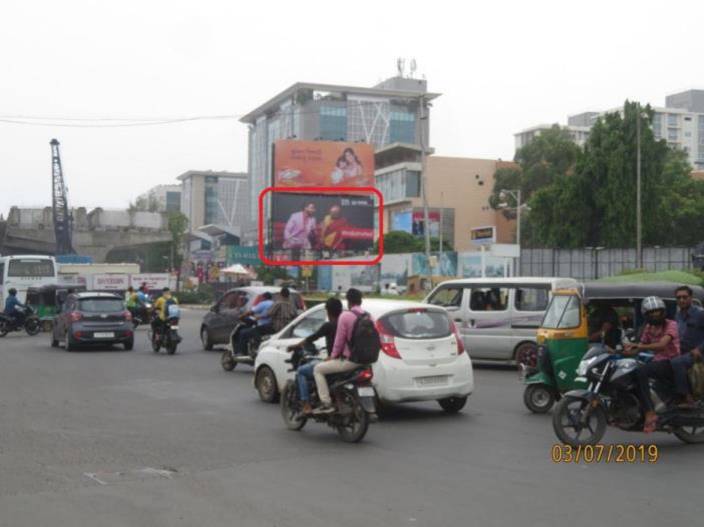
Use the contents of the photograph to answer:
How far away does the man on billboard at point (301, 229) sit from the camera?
187 ft

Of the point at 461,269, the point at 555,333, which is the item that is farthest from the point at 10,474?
the point at 461,269

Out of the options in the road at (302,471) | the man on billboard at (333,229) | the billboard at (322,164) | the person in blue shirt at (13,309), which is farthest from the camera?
the billboard at (322,164)

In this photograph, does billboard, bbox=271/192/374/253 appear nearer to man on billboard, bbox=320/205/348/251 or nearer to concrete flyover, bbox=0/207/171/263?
man on billboard, bbox=320/205/348/251

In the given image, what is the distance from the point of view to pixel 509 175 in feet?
319

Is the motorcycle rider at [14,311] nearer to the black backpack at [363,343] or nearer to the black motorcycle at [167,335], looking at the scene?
the black motorcycle at [167,335]

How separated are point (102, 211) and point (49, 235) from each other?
21662mm

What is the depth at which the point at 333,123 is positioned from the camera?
14138 cm

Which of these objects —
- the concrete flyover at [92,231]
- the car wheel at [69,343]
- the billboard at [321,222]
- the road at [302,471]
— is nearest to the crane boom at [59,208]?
the concrete flyover at [92,231]

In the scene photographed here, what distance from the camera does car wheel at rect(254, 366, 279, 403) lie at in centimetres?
1391

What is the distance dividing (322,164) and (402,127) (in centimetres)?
6963

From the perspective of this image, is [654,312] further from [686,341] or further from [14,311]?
[14,311]

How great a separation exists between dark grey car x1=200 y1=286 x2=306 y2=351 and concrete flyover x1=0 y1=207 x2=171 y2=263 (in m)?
77.4

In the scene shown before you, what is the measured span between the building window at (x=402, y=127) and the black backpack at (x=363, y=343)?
140 metres

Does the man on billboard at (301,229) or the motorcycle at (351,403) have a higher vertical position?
the man on billboard at (301,229)
